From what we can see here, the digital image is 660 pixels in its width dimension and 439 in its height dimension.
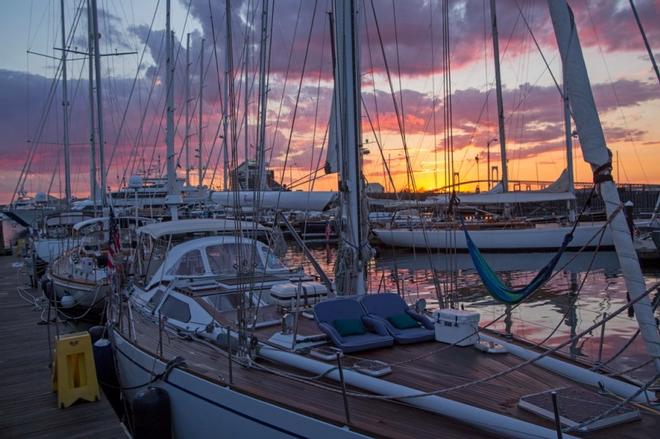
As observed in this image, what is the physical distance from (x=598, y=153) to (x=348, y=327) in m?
3.59

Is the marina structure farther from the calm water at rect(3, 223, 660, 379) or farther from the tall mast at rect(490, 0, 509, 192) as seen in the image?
the tall mast at rect(490, 0, 509, 192)

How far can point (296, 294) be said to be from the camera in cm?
817

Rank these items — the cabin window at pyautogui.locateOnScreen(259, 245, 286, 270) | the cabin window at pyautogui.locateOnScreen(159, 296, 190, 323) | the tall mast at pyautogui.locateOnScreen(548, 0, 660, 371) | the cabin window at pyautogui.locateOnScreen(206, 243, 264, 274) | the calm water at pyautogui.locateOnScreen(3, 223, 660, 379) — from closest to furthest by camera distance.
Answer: the tall mast at pyautogui.locateOnScreen(548, 0, 660, 371)
the cabin window at pyautogui.locateOnScreen(159, 296, 190, 323)
the cabin window at pyautogui.locateOnScreen(206, 243, 264, 274)
the cabin window at pyautogui.locateOnScreen(259, 245, 286, 270)
the calm water at pyautogui.locateOnScreen(3, 223, 660, 379)

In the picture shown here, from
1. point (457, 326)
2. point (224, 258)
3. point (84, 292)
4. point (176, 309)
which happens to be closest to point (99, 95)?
point (84, 292)

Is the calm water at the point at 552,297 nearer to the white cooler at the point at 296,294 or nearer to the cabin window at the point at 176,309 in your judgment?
the white cooler at the point at 296,294

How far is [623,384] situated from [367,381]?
2558mm

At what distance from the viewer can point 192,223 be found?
11367mm

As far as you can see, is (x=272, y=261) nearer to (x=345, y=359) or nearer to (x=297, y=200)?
(x=297, y=200)

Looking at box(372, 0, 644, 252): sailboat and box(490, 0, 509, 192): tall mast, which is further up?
box(490, 0, 509, 192): tall mast

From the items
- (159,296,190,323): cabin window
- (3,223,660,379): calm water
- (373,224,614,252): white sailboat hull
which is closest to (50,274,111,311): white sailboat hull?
(3,223,660,379): calm water

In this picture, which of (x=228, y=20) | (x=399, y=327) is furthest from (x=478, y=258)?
(x=228, y=20)

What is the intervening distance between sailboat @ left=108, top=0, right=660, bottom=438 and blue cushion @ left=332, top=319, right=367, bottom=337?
2 centimetres

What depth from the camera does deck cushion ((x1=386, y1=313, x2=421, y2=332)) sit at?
7.20m

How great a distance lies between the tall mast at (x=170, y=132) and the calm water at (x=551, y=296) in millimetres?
4300
